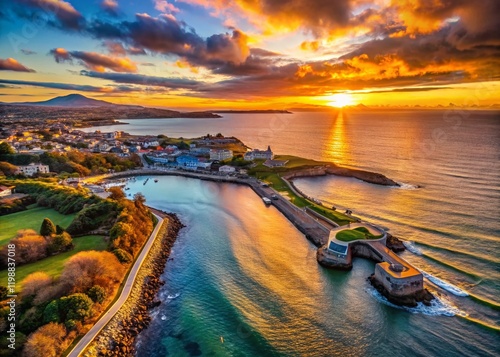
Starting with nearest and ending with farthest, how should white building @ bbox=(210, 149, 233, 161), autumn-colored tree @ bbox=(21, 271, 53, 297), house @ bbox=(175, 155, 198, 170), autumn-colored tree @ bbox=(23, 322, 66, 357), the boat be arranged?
autumn-colored tree @ bbox=(23, 322, 66, 357) → autumn-colored tree @ bbox=(21, 271, 53, 297) → the boat → house @ bbox=(175, 155, 198, 170) → white building @ bbox=(210, 149, 233, 161)

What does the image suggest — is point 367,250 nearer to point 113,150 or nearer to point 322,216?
point 322,216

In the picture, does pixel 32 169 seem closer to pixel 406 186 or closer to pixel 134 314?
pixel 134 314

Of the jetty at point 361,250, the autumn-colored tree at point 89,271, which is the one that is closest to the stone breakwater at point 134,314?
the autumn-colored tree at point 89,271

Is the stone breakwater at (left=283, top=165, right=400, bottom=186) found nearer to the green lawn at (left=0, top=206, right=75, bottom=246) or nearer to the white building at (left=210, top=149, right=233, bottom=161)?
the white building at (left=210, top=149, right=233, bottom=161)

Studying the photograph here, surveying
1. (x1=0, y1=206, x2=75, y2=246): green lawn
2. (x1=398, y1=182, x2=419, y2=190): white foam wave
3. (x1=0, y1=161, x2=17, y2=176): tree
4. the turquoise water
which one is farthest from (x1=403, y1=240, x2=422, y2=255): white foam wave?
(x1=0, y1=161, x2=17, y2=176): tree

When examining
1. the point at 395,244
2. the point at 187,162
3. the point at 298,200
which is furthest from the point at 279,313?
the point at 187,162

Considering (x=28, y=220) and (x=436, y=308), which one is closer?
(x=436, y=308)
